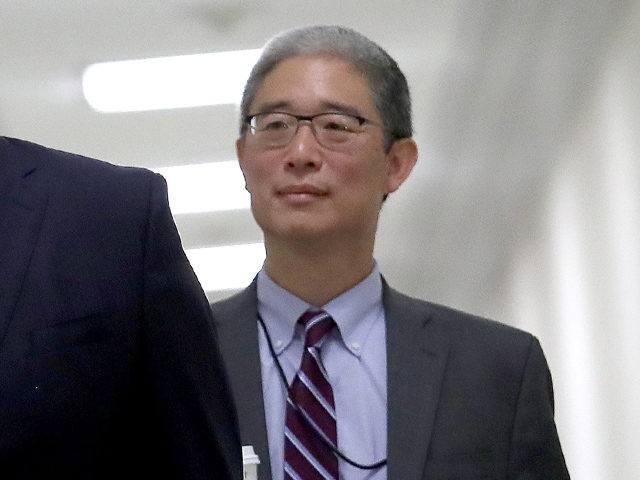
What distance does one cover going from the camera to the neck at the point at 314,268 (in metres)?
2.19

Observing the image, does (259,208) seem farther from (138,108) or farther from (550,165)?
(550,165)

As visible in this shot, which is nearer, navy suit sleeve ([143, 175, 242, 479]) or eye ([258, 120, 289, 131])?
navy suit sleeve ([143, 175, 242, 479])

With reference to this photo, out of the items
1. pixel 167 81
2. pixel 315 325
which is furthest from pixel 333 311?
pixel 167 81

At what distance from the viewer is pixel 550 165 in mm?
7250

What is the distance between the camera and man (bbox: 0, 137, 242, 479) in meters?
1.27

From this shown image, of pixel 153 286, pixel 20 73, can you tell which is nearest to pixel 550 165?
pixel 20 73

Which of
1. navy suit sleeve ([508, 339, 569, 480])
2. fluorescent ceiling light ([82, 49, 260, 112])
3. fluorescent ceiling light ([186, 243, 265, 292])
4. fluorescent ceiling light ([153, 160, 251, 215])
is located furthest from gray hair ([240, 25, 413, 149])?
fluorescent ceiling light ([186, 243, 265, 292])

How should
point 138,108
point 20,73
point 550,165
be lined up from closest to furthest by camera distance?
1. point 20,73
2. point 138,108
3. point 550,165

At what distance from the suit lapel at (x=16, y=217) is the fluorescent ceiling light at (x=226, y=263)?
7589mm

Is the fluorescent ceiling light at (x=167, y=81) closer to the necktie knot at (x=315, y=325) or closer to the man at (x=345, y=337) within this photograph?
the man at (x=345, y=337)

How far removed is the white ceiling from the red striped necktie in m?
3.11

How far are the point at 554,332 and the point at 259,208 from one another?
5.55m

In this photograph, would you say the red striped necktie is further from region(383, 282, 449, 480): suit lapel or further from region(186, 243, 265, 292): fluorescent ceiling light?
region(186, 243, 265, 292): fluorescent ceiling light

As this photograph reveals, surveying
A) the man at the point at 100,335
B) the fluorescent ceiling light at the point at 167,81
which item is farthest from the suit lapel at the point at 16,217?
the fluorescent ceiling light at the point at 167,81
